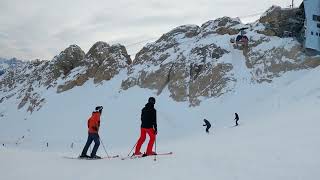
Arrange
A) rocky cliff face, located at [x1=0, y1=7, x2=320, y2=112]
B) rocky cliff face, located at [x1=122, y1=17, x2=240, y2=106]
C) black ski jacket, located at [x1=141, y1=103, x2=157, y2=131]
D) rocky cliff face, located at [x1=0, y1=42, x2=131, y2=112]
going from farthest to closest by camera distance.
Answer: rocky cliff face, located at [x1=0, y1=42, x2=131, y2=112] < rocky cliff face, located at [x1=122, y1=17, x2=240, y2=106] < rocky cliff face, located at [x1=0, y1=7, x2=320, y2=112] < black ski jacket, located at [x1=141, y1=103, x2=157, y2=131]

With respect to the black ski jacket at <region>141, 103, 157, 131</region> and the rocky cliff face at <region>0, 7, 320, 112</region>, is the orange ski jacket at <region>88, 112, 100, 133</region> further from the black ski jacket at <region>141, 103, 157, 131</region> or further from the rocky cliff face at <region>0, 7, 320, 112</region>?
the rocky cliff face at <region>0, 7, 320, 112</region>

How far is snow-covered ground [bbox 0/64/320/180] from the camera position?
11555 millimetres

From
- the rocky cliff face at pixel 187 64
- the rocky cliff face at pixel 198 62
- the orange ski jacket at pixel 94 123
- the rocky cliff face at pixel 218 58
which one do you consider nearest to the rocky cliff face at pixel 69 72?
the rocky cliff face at pixel 198 62

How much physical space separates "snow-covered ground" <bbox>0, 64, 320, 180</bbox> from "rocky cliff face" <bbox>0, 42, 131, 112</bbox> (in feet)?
6.89

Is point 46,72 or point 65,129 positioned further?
point 46,72

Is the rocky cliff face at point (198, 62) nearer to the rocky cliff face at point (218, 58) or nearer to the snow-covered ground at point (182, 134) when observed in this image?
the rocky cliff face at point (218, 58)

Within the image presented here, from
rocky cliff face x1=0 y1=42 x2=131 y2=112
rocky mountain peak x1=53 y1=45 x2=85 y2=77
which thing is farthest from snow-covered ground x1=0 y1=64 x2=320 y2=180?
rocky mountain peak x1=53 y1=45 x2=85 y2=77

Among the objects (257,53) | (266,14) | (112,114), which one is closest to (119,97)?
(112,114)

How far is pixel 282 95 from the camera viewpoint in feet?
139

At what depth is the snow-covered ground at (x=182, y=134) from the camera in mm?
11555

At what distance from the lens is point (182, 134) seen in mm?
43875

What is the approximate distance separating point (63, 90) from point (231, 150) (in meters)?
57.0

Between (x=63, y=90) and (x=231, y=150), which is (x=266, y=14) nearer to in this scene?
(x=63, y=90)

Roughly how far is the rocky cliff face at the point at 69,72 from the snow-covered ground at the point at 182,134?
2.10 m
